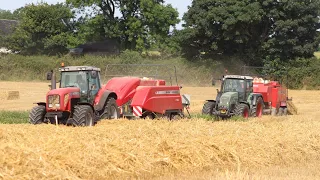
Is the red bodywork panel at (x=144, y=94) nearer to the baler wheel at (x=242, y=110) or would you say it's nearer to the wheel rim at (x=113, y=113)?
the wheel rim at (x=113, y=113)

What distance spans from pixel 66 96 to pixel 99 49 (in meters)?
43.4

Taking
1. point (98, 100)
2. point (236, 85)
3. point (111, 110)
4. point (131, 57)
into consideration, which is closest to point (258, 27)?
point (131, 57)

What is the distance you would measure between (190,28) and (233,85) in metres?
26.1

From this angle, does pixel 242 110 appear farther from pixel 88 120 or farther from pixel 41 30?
pixel 41 30

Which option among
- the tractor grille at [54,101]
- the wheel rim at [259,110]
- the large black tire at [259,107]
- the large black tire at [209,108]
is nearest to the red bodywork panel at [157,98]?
the large black tire at [209,108]

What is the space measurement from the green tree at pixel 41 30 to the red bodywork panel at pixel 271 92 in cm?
3219

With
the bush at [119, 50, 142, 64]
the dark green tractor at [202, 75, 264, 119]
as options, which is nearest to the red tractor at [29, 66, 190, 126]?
the dark green tractor at [202, 75, 264, 119]

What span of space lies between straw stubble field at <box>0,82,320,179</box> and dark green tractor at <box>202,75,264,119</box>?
6.78 metres

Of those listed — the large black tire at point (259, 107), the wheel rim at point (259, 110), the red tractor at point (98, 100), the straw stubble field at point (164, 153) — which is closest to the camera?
the straw stubble field at point (164, 153)

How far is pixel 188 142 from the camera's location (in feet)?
34.3

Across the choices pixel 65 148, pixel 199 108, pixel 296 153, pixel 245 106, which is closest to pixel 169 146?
pixel 65 148

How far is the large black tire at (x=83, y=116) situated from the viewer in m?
15.2

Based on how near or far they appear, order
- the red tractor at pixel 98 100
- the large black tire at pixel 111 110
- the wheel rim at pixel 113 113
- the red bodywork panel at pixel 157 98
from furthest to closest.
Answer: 1. the red bodywork panel at pixel 157 98
2. the wheel rim at pixel 113 113
3. the large black tire at pixel 111 110
4. the red tractor at pixel 98 100

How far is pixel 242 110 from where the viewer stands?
67.1 ft
